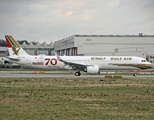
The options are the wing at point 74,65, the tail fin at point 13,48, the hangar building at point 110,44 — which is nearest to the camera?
the wing at point 74,65

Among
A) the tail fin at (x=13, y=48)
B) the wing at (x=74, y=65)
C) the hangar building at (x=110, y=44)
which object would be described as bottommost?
the wing at (x=74, y=65)

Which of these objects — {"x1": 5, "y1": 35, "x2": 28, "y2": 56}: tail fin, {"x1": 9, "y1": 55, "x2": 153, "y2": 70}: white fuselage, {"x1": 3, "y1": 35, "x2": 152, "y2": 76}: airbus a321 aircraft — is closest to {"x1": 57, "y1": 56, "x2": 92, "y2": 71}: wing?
{"x1": 3, "y1": 35, "x2": 152, "y2": 76}: airbus a321 aircraft

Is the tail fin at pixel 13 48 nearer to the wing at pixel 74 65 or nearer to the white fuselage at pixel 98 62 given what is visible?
the white fuselage at pixel 98 62

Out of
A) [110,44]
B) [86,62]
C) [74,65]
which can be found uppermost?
[110,44]

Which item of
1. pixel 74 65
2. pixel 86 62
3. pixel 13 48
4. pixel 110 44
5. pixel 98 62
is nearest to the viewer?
pixel 74 65

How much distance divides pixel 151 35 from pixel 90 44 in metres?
24.1

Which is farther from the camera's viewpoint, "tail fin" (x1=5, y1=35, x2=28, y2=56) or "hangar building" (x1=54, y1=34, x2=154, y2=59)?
"hangar building" (x1=54, y1=34, x2=154, y2=59)

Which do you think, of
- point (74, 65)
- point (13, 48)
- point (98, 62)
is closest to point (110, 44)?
point (98, 62)

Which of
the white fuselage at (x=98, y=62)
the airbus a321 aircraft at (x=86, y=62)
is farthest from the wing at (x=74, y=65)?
the white fuselage at (x=98, y=62)

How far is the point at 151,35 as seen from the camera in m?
90.8

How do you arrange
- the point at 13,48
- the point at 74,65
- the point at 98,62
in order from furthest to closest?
the point at 13,48 → the point at 98,62 → the point at 74,65

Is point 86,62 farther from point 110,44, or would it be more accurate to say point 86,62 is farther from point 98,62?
point 110,44

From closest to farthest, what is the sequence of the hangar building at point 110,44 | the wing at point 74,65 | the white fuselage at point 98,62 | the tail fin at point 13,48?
the wing at point 74,65
the white fuselage at point 98,62
the tail fin at point 13,48
the hangar building at point 110,44

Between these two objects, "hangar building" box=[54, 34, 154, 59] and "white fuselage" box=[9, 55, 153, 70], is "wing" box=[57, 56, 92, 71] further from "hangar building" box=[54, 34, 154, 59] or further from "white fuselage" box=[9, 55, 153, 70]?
"hangar building" box=[54, 34, 154, 59]
